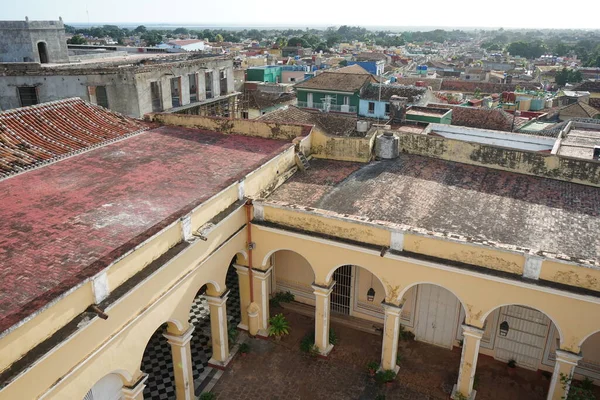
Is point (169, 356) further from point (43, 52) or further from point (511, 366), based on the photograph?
point (43, 52)

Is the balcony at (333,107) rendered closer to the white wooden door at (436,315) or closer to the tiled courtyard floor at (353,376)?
the white wooden door at (436,315)

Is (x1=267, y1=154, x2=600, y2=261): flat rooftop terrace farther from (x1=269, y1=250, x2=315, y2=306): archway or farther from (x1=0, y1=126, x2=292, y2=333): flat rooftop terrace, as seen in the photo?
(x1=269, y1=250, x2=315, y2=306): archway

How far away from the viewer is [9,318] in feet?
25.2

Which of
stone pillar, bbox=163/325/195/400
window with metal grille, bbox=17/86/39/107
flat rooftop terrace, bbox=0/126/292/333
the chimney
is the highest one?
window with metal grille, bbox=17/86/39/107

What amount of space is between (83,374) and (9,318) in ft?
6.42

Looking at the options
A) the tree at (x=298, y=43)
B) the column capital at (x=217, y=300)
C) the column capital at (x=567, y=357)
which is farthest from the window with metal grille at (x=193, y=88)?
the tree at (x=298, y=43)

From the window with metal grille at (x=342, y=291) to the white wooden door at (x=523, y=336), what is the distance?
487 cm

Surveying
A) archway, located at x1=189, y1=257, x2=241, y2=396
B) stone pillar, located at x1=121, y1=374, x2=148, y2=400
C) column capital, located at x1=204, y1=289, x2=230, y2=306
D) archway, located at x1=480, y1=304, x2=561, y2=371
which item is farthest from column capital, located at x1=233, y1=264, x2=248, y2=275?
archway, located at x1=480, y1=304, x2=561, y2=371

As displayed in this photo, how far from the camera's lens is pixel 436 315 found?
15.4 metres

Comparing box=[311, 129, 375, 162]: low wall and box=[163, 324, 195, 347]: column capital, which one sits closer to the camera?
box=[163, 324, 195, 347]: column capital

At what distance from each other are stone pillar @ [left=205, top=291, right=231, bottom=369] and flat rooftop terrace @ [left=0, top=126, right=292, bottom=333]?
9.79ft

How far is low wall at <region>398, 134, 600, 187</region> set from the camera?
53.8 ft

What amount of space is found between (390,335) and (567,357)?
14.3 ft

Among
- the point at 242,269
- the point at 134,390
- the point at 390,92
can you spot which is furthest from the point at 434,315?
the point at 390,92
